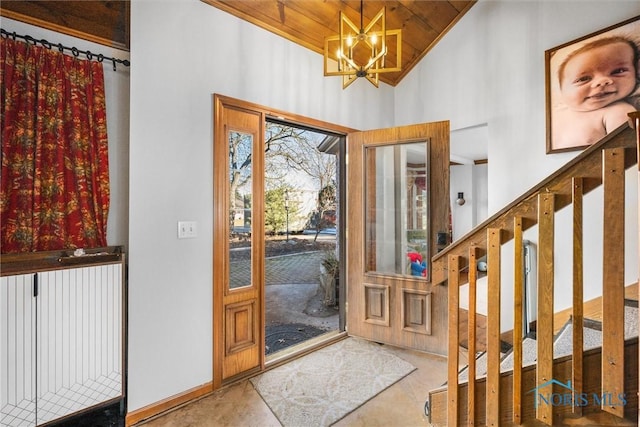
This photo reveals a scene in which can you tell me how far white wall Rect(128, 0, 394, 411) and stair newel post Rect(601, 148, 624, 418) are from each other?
2.21 metres

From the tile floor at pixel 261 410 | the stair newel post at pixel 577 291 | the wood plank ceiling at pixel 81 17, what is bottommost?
the tile floor at pixel 261 410

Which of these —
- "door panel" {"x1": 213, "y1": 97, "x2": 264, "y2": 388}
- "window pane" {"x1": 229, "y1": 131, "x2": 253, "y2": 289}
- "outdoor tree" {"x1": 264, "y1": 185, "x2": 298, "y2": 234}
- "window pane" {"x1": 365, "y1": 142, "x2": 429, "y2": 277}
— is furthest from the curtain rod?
"window pane" {"x1": 365, "y1": 142, "x2": 429, "y2": 277}

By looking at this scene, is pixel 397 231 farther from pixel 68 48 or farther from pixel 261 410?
pixel 68 48

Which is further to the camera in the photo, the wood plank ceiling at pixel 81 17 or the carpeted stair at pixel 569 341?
the wood plank ceiling at pixel 81 17

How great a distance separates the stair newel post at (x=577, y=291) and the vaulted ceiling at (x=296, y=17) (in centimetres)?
199

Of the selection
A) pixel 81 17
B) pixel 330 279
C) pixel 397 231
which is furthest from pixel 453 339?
pixel 81 17

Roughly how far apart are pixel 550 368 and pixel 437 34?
3.25 m

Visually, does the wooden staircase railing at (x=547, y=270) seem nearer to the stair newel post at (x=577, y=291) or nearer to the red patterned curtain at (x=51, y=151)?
the stair newel post at (x=577, y=291)

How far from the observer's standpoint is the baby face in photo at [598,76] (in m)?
2.24

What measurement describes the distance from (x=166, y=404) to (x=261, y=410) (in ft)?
2.09

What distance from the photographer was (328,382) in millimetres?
2465

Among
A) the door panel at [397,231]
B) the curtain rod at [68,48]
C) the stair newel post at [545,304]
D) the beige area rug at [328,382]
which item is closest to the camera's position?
the stair newel post at [545,304]

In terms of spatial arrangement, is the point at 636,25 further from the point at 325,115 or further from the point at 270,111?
the point at 270,111

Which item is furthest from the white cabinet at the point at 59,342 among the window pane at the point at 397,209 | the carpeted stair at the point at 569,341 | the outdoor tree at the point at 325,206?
the outdoor tree at the point at 325,206
